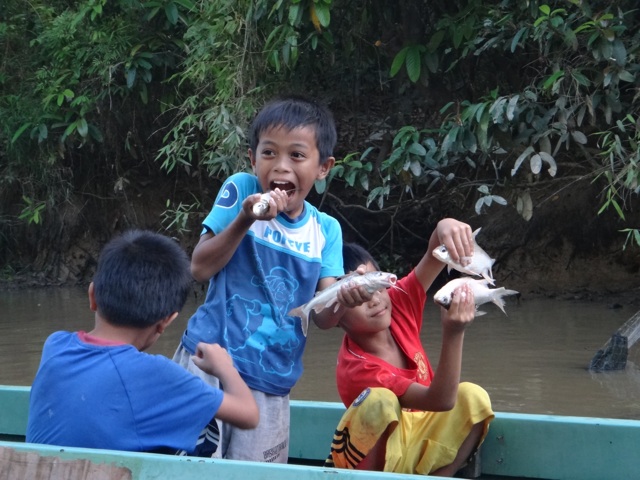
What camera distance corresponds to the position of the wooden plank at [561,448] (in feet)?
9.40

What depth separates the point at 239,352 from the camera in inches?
110

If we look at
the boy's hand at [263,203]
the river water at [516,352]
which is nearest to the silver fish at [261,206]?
the boy's hand at [263,203]

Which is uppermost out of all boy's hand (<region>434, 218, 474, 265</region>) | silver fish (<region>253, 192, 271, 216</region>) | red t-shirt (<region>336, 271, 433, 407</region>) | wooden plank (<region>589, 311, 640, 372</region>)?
silver fish (<region>253, 192, 271, 216</region>)

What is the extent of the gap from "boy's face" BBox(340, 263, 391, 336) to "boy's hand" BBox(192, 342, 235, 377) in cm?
67

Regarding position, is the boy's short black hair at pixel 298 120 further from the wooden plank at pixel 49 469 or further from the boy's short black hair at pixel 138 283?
the wooden plank at pixel 49 469

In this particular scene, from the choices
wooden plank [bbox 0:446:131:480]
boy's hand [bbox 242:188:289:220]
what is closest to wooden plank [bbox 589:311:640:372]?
boy's hand [bbox 242:188:289:220]

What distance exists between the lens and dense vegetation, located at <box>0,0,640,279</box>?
605 centimetres

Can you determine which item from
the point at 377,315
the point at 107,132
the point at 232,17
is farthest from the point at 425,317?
the point at 377,315

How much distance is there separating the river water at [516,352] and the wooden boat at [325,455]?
2196 mm

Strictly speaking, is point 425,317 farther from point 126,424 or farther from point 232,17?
point 126,424

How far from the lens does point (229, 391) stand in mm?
2385

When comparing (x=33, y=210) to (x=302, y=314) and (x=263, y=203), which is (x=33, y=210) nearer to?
(x=302, y=314)

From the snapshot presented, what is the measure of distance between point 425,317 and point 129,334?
5.65 metres

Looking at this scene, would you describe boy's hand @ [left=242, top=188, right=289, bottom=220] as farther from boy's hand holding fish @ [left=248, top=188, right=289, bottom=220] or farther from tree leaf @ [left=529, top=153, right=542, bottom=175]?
tree leaf @ [left=529, top=153, right=542, bottom=175]
